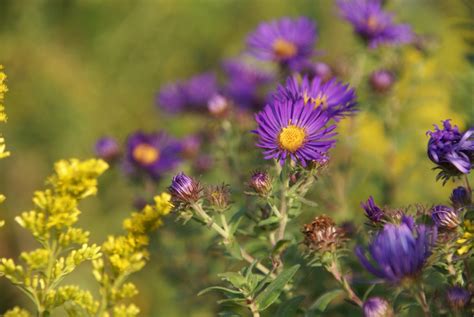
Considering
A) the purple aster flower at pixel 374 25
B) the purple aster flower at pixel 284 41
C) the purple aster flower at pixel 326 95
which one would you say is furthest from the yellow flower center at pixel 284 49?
the purple aster flower at pixel 326 95

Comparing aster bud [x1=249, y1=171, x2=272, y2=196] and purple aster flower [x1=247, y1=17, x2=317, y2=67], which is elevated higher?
purple aster flower [x1=247, y1=17, x2=317, y2=67]

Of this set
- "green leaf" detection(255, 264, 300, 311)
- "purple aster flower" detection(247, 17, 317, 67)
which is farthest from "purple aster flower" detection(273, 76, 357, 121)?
"purple aster flower" detection(247, 17, 317, 67)

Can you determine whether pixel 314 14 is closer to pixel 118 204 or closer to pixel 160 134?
pixel 118 204

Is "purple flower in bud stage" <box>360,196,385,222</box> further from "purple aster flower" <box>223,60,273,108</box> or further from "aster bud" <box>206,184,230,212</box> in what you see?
"purple aster flower" <box>223,60,273,108</box>

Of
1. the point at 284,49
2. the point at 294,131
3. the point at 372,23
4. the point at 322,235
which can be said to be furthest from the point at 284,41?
the point at 322,235

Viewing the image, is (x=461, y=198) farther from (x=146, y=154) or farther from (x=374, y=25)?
(x=146, y=154)

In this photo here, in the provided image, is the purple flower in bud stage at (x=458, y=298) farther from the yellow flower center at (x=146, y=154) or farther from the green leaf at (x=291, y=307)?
the yellow flower center at (x=146, y=154)
